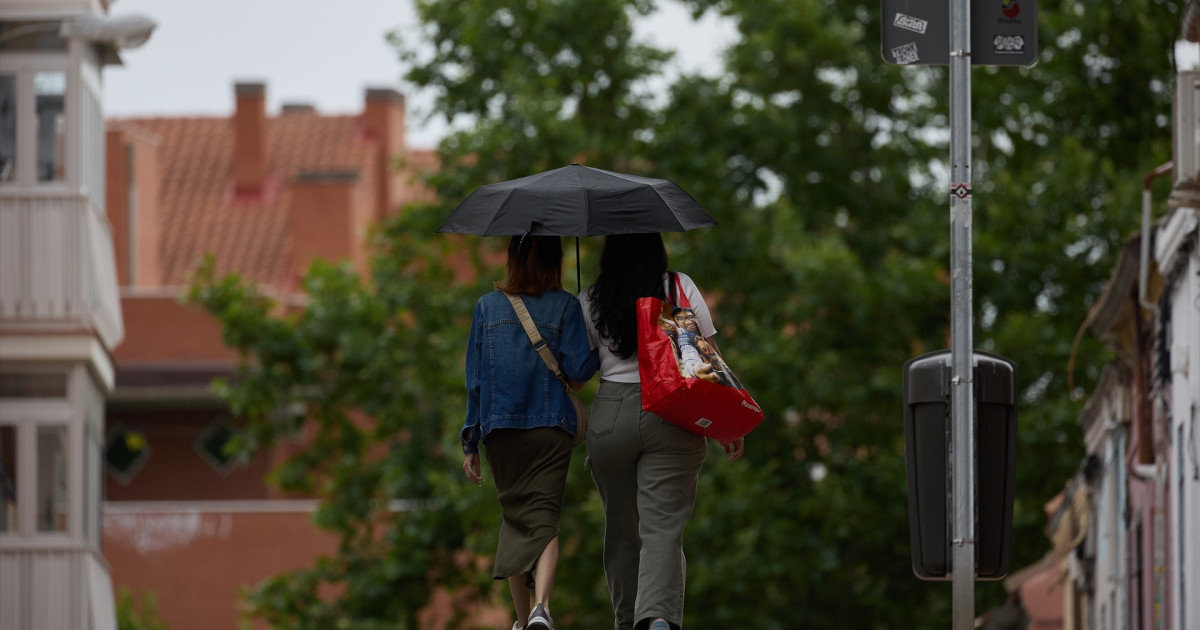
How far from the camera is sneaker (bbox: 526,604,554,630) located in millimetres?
8461

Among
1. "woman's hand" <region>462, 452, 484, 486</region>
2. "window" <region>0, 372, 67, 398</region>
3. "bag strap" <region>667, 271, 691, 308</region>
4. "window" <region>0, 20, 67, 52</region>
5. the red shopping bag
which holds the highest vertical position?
"window" <region>0, 20, 67, 52</region>

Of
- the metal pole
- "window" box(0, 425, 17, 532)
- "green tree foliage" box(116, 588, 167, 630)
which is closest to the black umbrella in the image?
the metal pole

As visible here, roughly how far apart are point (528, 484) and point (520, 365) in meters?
0.48

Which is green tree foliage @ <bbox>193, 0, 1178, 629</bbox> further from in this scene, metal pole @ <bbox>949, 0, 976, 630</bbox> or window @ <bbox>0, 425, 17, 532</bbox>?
metal pole @ <bbox>949, 0, 976, 630</bbox>

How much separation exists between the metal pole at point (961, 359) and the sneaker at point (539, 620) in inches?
71.0

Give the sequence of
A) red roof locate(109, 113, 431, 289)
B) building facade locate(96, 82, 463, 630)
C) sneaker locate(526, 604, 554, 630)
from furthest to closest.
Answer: red roof locate(109, 113, 431, 289), building facade locate(96, 82, 463, 630), sneaker locate(526, 604, 554, 630)

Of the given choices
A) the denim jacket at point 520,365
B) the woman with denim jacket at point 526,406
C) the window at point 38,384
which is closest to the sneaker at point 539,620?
the woman with denim jacket at point 526,406

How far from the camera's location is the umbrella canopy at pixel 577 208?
8977 millimetres

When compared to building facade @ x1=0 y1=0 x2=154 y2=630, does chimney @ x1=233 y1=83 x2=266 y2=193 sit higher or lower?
higher

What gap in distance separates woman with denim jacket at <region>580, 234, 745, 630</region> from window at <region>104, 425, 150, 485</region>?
107 ft

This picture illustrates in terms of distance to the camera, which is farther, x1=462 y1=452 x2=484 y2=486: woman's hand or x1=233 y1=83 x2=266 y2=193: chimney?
x1=233 y1=83 x2=266 y2=193: chimney

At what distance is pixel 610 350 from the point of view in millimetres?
8977

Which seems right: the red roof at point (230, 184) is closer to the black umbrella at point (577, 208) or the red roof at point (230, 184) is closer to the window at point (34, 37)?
the window at point (34, 37)

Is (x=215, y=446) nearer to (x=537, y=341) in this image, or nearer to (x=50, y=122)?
(x=50, y=122)
